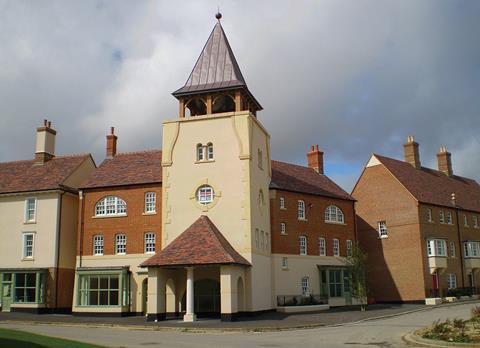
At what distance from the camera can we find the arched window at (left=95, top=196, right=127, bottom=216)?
4300 centimetres

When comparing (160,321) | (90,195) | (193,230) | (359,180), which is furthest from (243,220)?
(359,180)

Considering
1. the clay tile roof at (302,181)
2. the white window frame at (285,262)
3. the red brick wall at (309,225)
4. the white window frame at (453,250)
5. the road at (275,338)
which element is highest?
the clay tile roof at (302,181)

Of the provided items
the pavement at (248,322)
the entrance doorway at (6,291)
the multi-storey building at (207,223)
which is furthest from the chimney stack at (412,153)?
the entrance doorway at (6,291)

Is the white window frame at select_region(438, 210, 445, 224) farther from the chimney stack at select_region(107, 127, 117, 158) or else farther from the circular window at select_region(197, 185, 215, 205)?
the chimney stack at select_region(107, 127, 117, 158)

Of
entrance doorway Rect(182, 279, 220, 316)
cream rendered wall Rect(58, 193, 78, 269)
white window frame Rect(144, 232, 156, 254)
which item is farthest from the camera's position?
cream rendered wall Rect(58, 193, 78, 269)

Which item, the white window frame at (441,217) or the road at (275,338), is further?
the white window frame at (441,217)

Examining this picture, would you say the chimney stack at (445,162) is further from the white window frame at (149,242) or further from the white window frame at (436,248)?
the white window frame at (149,242)

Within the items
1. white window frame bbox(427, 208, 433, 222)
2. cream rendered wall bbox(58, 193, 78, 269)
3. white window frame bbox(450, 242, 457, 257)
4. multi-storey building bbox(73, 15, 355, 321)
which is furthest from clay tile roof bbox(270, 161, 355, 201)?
cream rendered wall bbox(58, 193, 78, 269)

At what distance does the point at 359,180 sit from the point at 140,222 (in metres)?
23.8

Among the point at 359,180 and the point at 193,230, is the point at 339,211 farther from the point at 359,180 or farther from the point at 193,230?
the point at 193,230

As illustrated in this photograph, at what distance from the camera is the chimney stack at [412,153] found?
59.5 meters

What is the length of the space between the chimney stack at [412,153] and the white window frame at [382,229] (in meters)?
9.51

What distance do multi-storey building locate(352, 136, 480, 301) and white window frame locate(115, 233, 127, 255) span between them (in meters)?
23.3

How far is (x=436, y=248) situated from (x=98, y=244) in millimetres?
29029
